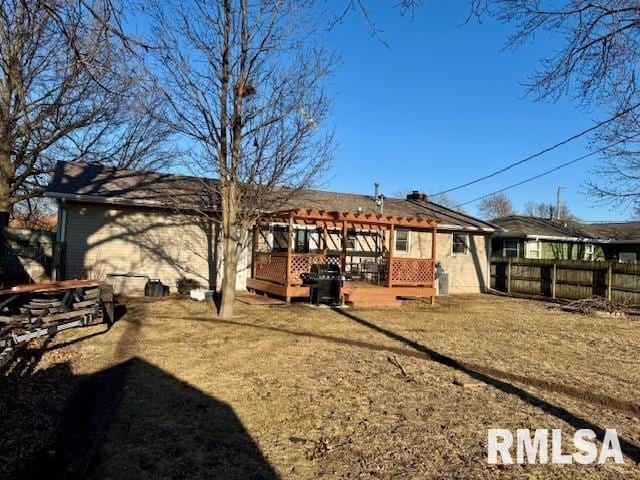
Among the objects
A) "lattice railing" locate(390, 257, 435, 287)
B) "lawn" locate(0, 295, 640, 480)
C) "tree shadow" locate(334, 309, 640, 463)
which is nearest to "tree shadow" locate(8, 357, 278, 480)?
"lawn" locate(0, 295, 640, 480)

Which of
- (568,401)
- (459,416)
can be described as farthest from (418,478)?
(568,401)

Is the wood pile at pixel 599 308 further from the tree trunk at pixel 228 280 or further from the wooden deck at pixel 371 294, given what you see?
the tree trunk at pixel 228 280

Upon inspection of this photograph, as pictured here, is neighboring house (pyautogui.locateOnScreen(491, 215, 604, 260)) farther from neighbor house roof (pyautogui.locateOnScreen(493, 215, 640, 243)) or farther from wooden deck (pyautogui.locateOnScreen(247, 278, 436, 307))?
wooden deck (pyautogui.locateOnScreen(247, 278, 436, 307))

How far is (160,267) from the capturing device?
14.3 m

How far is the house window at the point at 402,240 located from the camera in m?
18.9

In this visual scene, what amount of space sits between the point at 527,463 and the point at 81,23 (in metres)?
5.50

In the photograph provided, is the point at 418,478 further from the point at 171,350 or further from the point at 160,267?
the point at 160,267

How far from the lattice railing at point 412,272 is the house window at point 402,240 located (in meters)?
4.10

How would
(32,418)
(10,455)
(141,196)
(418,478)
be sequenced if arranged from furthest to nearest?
(141,196) < (32,418) < (10,455) < (418,478)

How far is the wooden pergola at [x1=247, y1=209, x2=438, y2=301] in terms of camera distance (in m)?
13.0

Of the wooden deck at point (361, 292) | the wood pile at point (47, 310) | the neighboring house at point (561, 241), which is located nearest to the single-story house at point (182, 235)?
the wooden deck at point (361, 292)

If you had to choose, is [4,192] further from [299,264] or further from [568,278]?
[568,278]

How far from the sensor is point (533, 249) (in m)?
23.4

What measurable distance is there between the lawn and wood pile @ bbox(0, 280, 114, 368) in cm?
33
